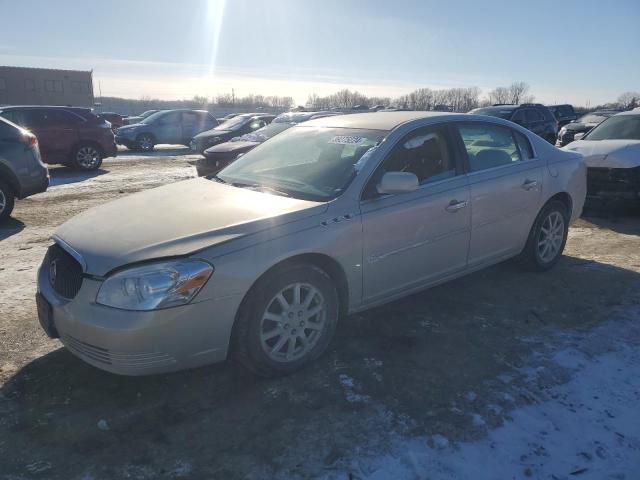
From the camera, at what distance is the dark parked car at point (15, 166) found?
22.9 ft

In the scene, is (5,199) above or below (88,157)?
below

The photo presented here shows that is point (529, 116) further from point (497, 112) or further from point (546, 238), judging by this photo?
point (546, 238)

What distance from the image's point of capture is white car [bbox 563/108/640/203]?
6984mm

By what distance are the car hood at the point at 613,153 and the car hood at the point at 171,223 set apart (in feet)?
19.2

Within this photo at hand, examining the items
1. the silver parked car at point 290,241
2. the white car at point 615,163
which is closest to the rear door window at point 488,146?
the silver parked car at point 290,241

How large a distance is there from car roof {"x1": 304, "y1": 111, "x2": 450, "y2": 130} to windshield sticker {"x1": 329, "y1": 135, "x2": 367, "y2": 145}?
178 mm

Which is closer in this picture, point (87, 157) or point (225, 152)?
point (225, 152)

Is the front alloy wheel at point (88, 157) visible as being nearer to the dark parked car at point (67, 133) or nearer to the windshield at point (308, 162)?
the dark parked car at point (67, 133)

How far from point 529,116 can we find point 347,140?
503 inches

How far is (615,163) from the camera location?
7086 mm

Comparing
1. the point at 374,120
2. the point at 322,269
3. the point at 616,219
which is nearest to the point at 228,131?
the point at 616,219

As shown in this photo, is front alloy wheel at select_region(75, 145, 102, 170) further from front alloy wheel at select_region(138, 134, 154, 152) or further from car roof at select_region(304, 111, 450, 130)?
car roof at select_region(304, 111, 450, 130)

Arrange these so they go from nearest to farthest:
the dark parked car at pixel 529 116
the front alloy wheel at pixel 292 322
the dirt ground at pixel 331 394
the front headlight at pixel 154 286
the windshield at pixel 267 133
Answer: the dirt ground at pixel 331 394, the front headlight at pixel 154 286, the front alloy wheel at pixel 292 322, the windshield at pixel 267 133, the dark parked car at pixel 529 116

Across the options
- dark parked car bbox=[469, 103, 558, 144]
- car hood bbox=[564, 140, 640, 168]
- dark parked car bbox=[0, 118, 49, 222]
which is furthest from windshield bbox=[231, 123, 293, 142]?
car hood bbox=[564, 140, 640, 168]
